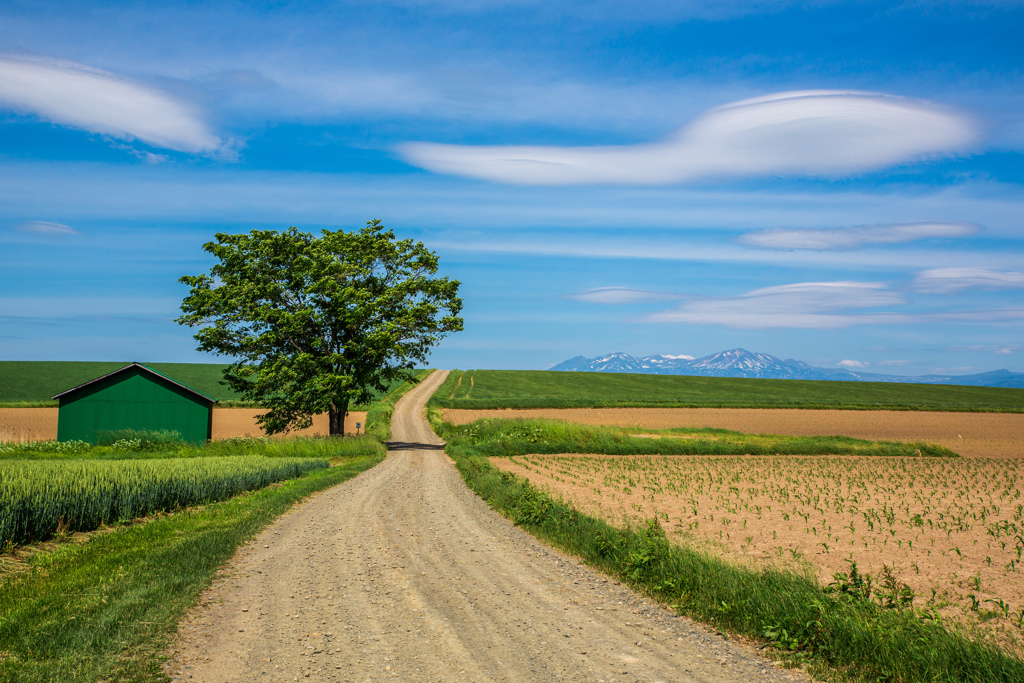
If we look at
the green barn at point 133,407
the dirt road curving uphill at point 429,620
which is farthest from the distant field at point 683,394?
the dirt road curving uphill at point 429,620

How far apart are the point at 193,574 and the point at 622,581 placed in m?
8.05

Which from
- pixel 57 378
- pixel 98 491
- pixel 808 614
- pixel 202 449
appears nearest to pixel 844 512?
pixel 808 614

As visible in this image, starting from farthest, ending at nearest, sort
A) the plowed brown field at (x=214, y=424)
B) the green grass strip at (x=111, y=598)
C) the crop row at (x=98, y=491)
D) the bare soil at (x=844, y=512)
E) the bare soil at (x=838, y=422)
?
the bare soil at (x=838, y=422) < the plowed brown field at (x=214, y=424) < the crop row at (x=98, y=491) < the bare soil at (x=844, y=512) < the green grass strip at (x=111, y=598)

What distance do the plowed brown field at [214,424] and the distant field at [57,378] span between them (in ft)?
29.1

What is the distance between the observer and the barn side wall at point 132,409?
3831cm

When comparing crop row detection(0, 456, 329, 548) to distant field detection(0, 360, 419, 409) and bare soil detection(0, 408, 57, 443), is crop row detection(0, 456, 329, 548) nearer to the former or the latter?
bare soil detection(0, 408, 57, 443)

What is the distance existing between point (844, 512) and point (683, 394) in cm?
8844

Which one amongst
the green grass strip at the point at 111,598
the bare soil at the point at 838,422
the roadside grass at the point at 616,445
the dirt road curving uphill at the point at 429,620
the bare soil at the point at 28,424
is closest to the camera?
the green grass strip at the point at 111,598

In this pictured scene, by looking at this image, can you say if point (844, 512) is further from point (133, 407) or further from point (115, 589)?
point (133, 407)

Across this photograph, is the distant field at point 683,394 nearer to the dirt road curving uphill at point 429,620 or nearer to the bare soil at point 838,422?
the bare soil at point 838,422

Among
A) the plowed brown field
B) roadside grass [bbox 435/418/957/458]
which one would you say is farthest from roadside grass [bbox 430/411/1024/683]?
the plowed brown field

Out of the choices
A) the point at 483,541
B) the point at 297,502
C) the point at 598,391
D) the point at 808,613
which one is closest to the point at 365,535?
the point at 483,541

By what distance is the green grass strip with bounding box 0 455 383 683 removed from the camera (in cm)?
714

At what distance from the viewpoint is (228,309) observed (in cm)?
3806
